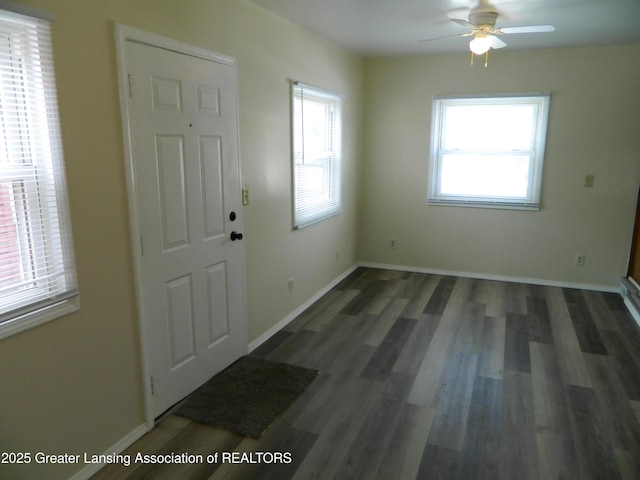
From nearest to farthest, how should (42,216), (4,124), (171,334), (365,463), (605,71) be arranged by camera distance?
(4,124) < (42,216) < (365,463) < (171,334) < (605,71)

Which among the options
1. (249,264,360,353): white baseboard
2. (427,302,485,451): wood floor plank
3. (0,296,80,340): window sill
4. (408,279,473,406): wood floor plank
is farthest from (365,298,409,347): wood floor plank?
(0,296,80,340): window sill

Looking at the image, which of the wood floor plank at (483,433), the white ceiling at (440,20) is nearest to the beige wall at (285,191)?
the white ceiling at (440,20)

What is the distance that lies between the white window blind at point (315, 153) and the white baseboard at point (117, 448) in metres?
2.05

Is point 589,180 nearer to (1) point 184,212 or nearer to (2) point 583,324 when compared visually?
(2) point 583,324

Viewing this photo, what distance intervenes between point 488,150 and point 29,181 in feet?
14.5

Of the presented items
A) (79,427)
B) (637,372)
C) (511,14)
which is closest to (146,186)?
(79,427)

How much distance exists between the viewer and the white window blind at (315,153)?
3842 millimetres

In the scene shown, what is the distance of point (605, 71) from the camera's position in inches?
171

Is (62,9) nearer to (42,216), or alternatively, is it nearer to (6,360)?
(42,216)

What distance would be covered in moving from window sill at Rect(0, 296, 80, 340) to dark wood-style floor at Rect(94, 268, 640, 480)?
0.83m

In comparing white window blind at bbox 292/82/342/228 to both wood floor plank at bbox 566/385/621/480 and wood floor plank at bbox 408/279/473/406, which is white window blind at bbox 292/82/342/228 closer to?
wood floor plank at bbox 408/279/473/406

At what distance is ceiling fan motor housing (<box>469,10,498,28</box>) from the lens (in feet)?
10.2

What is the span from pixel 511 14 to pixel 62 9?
292 centimetres

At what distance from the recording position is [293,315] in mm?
3996
